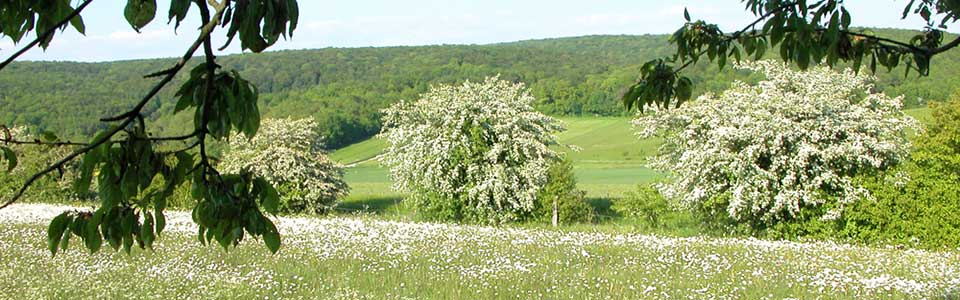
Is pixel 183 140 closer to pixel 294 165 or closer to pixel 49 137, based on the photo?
pixel 49 137

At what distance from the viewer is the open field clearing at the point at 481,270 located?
896 centimetres

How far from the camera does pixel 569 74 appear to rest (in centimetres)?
10162

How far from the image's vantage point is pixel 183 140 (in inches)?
82.2

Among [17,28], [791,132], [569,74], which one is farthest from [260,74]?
[17,28]

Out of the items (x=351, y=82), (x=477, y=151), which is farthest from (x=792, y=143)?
(x=351, y=82)

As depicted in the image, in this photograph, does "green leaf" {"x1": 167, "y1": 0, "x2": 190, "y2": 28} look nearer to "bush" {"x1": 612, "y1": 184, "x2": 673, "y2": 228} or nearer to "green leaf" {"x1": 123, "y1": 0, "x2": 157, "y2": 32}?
"green leaf" {"x1": 123, "y1": 0, "x2": 157, "y2": 32}

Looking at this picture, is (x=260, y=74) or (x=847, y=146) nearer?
(x=847, y=146)

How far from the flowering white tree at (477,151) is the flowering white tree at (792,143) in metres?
5.69

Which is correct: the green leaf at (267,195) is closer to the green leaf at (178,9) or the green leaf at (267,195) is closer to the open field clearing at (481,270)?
the green leaf at (178,9)

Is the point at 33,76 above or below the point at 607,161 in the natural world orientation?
above

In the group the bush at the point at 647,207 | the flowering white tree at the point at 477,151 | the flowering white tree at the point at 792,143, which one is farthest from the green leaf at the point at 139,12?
the flowering white tree at the point at 477,151

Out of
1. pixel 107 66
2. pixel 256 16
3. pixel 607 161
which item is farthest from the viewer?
pixel 107 66

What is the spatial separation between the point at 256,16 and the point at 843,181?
16.3 meters

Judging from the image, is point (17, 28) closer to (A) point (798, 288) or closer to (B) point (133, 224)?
(B) point (133, 224)
